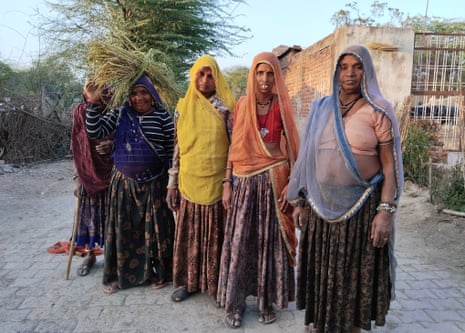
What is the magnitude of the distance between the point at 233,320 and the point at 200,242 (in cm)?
61

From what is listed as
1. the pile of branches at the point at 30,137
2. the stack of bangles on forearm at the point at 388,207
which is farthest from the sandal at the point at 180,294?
the pile of branches at the point at 30,137

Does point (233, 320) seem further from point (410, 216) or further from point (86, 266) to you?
point (410, 216)

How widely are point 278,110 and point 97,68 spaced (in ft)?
4.90

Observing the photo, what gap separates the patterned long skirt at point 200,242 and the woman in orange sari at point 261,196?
0.56 feet

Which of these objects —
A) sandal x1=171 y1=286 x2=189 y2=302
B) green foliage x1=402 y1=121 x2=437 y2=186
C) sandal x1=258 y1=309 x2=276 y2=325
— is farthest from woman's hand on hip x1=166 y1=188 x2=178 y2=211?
green foliage x1=402 y1=121 x2=437 y2=186

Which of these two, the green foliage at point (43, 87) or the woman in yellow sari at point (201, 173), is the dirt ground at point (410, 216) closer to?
the green foliage at point (43, 87)

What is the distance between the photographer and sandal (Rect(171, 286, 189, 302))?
3.02 m

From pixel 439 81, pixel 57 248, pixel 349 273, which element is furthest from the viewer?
pixel 439 81

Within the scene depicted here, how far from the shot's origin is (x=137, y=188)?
305 cm

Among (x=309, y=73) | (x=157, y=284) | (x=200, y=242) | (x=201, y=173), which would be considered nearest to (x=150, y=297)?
(x=157, y=284)

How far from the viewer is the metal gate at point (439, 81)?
25.9ft

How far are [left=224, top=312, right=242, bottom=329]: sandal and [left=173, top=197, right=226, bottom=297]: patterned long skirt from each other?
0.86ft

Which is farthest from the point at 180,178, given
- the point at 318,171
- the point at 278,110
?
the point at 318,171

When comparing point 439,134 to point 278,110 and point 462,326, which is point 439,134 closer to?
point 462,326
